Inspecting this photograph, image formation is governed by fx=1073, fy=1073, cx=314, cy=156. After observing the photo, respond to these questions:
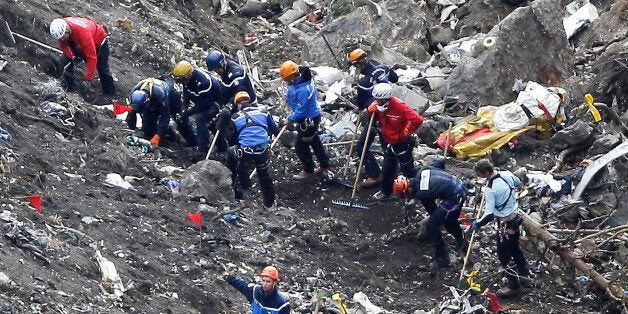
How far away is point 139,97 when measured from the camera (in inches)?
506

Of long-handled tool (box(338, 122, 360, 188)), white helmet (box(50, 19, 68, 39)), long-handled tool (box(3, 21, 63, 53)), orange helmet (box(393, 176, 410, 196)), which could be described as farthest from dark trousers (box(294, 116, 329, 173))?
long-handled tool (box(3, 21, 63, 53))

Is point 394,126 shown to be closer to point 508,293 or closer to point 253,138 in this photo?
point 253,138

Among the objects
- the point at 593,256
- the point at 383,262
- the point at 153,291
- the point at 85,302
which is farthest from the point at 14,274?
the point at 593,256

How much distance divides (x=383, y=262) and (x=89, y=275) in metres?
3.81

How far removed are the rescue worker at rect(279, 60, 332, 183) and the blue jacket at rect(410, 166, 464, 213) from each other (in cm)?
204

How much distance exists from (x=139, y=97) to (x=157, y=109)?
37 cm

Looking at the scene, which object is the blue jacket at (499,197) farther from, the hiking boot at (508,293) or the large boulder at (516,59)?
the large boulder at (516,59)

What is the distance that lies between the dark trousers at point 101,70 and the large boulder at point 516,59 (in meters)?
4.95

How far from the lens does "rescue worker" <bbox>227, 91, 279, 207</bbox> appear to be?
470 inches

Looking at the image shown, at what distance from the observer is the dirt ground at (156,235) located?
9.30 m

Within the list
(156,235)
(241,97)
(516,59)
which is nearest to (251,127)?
(241,97)

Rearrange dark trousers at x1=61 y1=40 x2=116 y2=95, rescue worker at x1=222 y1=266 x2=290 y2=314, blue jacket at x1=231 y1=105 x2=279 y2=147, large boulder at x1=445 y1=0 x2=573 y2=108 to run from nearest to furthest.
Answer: rescue worker at x1=222 y1=266 x2=290 y2=314
blue jacket at x1=231 y1=105 x2=279 y2=147
dark trousers at x1=61 y1=40 x2=116 y2=95
large boulder at x1=445 y1=0 x2=573 y2=108

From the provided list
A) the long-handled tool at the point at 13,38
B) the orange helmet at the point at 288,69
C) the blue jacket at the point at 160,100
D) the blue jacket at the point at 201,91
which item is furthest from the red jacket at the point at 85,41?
the orange helmet at the point at 288,69

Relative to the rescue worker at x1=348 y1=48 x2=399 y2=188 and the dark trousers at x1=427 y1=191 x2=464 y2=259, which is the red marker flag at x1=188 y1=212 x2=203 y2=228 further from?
the rescue worker at x1=348 y1=48 x2=399 y2=188
